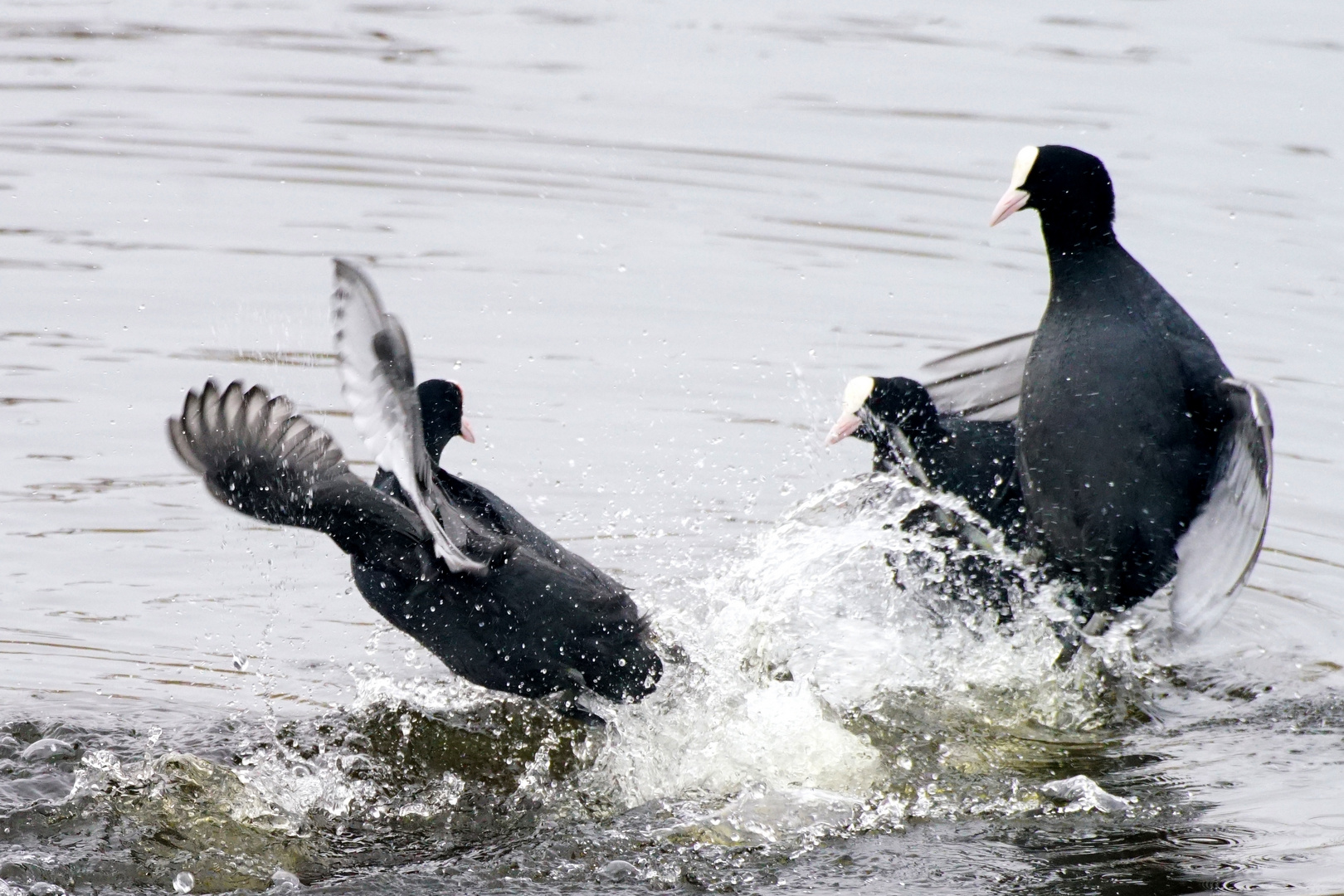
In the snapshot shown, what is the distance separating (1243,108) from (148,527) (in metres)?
6.33

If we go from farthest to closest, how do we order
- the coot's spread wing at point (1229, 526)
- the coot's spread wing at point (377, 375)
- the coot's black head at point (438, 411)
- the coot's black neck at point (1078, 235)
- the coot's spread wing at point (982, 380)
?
the coot's spread wing at point (982, 380), the coot's black neck at point (1078, 235), the coot's black head at point (438, 411), the coot's spread wing at point (1229, 526), the coot's spread wing at point (377, 375)

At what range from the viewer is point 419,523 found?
3.89 m

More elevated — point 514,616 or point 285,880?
point 514,616

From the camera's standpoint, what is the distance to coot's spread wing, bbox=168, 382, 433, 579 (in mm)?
3596

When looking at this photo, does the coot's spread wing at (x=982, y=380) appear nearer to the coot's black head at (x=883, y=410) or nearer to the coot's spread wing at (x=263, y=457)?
the coot's black head at (x=883, y=410)

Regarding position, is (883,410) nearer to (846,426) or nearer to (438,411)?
(846,426)

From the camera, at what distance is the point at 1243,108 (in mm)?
9531

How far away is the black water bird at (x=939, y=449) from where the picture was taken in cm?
493

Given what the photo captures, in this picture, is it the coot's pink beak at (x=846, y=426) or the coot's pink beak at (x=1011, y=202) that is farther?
the coot's pink beak at (x=846, y=426)

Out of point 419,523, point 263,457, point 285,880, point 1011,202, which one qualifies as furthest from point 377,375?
point 1011,202

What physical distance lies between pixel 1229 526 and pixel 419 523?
1.89m

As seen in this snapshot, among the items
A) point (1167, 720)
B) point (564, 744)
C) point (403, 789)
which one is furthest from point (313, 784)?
point (1167, 720)

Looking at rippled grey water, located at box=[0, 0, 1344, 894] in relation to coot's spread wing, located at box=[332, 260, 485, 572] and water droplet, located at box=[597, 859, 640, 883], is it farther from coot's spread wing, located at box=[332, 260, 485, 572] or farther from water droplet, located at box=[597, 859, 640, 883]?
coot's spread wing, located at box=[332, 260, 485, 572]

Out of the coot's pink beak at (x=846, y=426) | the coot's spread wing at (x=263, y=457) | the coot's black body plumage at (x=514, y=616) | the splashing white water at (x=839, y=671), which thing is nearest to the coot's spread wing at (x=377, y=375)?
the coot's spread wing at (x=263, y=457)
